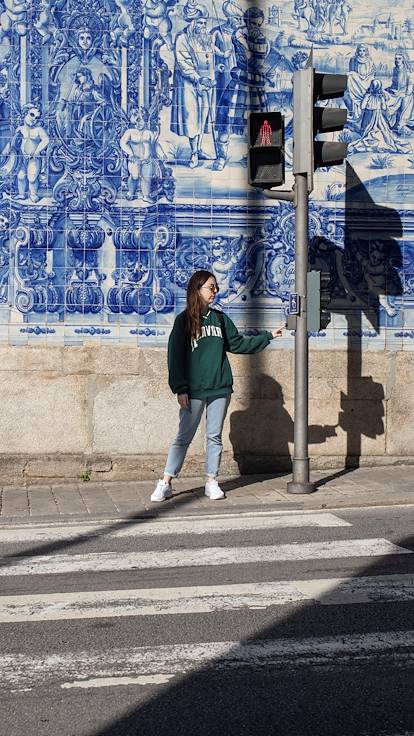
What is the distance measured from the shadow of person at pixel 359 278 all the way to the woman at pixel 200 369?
1.59 metres

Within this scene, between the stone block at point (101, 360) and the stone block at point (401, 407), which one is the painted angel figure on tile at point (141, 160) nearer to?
the stone block at point (101, 360)

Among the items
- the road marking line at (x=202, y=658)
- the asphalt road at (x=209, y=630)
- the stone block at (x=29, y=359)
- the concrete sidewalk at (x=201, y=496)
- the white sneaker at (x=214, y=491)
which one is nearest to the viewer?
the asphalt road at (x=209, y=630)

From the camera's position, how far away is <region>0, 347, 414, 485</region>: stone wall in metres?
10.8

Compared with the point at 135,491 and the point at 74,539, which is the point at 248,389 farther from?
the point at 74,539

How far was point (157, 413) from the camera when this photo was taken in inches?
432

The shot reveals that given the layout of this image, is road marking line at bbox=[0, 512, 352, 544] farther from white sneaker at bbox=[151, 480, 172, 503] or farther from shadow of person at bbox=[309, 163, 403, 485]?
shadow of person at bbox=[309, 163, 403, 485]

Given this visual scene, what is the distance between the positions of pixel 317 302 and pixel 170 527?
2413 millimetres

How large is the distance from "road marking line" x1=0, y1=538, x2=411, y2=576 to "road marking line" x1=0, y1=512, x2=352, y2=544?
67 centimetres

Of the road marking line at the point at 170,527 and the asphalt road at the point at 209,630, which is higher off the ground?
the asphalt road at the point at 209,630

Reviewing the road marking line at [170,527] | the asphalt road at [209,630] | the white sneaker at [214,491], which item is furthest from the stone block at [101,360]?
the asphalt road at [209,630]

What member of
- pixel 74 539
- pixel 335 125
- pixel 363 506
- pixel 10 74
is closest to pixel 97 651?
pixel 74 539

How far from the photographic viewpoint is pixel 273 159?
9.75m

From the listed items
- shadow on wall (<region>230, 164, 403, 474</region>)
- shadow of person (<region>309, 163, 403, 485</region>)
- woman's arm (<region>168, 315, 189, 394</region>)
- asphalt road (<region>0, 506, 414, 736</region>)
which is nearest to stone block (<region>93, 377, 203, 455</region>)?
shadow on wall (<region>230, 164, 403, 474</region>)

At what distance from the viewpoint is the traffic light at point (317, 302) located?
981 centimetres
